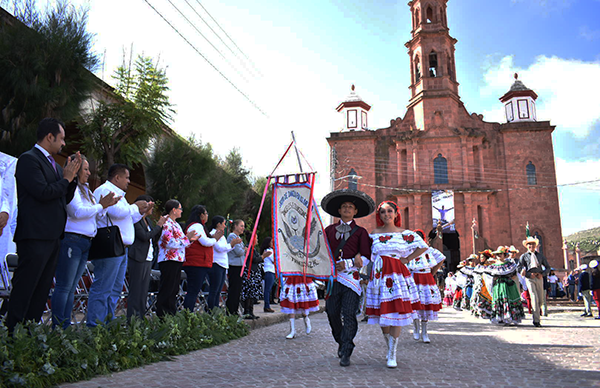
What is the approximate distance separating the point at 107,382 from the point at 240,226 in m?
5.19

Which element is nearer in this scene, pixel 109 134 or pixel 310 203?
pixel 310 203

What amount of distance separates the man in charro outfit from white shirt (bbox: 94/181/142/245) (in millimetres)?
2398

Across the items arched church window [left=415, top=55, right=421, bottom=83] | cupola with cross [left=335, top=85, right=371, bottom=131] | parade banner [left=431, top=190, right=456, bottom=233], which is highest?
arched church window [left=415, top=55, right=421, bottom=83]

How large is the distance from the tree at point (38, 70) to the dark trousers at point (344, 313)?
867cm

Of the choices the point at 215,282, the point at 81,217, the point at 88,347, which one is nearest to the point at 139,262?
the point at 81,217

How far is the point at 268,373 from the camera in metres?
4.71

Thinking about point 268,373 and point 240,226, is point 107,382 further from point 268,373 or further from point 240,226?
point 240,226

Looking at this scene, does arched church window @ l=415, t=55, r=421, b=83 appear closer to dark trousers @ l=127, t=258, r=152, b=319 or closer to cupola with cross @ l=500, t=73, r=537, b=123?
cupola with cross @ l=500, t=73, r=537, b=123

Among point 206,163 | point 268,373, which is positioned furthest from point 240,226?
point 206,163

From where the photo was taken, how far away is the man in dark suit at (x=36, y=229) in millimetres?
4113

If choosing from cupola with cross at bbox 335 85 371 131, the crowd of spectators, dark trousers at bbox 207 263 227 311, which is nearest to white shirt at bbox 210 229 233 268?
dark trousers at bbox 207 263 227 311

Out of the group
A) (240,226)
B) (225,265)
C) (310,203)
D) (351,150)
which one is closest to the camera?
(310,203)

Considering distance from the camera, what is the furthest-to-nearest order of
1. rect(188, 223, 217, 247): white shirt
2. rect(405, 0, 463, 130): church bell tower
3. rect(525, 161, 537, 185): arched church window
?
1. rect(405, 0, 463, 130): church bell tower
2. rect(525, 161, 537, 185): arched church window
3. rect(188, 223, 217, 247): white shirt

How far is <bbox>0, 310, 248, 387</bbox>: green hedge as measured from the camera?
3.65m
